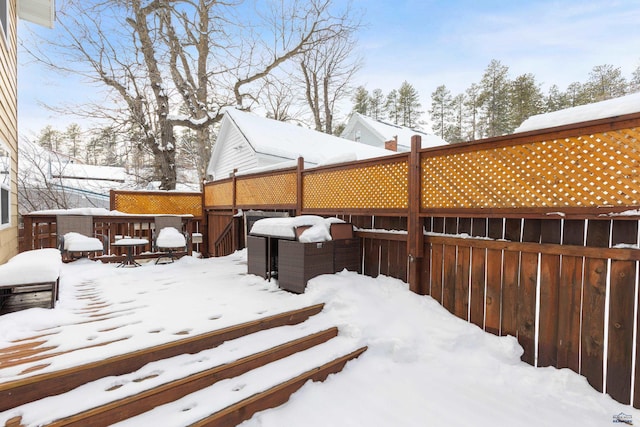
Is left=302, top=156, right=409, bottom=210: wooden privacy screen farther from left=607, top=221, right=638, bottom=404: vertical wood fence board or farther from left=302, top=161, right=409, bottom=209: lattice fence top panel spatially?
left=607, top=221, right=638, bottom=404: vertical wood fence board

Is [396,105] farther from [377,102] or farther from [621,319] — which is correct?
[621,319]

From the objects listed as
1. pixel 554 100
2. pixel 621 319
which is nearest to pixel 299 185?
pixel 621 319

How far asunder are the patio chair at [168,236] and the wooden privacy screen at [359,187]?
8.51ft

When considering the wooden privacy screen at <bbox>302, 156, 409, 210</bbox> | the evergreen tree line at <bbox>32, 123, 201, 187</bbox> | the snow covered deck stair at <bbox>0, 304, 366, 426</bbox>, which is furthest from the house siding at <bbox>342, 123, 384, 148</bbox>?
the snow covered deck stair at <bbox>0, 304, 366, 426</bbox>

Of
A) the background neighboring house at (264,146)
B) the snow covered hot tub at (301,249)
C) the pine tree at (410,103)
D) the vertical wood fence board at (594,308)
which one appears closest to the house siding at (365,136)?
the background neighboring house at (264,146)

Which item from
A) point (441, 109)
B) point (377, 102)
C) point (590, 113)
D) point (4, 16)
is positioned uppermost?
point (377, 102)

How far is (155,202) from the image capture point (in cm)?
745

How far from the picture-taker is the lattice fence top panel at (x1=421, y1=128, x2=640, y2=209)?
2.04 metres

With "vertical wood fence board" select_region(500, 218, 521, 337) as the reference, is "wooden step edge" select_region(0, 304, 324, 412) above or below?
below

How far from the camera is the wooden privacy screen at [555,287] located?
2057 millimetres

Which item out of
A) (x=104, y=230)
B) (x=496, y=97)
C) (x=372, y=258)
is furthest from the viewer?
(x=496, y=97)

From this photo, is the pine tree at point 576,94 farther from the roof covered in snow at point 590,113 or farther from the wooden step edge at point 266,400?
the wooden step edge at point 266,400

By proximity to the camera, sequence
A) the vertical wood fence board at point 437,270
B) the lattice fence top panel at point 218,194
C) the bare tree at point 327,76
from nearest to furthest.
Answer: the vertical wood fence board at point 437,270
the lattice fence top panel at point 218,194
the bare tree at point 327,76

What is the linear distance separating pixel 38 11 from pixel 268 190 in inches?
216
